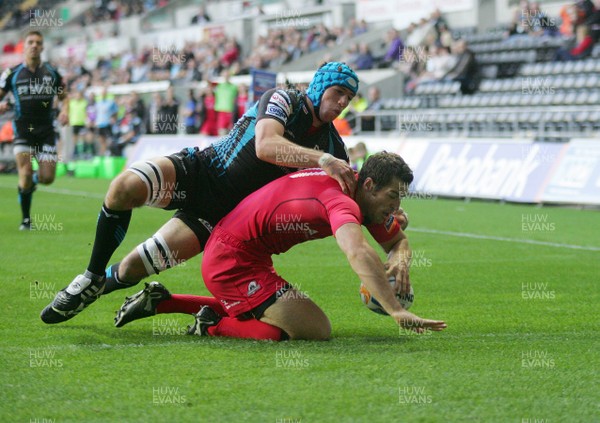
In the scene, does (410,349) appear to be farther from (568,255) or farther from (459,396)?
(568,255)

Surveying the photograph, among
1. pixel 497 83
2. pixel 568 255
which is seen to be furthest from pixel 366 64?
pixel 568 255

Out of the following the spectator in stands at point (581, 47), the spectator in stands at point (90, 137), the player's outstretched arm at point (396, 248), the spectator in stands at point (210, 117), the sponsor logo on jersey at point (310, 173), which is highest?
the sponsor logo on jersey at point (310, 173)

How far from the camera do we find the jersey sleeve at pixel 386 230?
620cm

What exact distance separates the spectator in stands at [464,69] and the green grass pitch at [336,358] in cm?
1316

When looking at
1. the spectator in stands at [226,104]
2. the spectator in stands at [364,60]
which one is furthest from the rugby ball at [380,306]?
the spectator in stands at [364,60]

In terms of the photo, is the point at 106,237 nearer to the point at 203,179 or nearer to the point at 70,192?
the point at 203,179

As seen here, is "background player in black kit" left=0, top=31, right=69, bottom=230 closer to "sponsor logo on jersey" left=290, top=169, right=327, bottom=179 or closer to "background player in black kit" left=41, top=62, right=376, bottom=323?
"background player in black kit" left=41, top=62, right=376, bottom=323

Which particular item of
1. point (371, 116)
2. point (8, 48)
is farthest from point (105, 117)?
point (8, 48)

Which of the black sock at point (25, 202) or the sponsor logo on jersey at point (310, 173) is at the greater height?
the sponsor logo on jersey at point (310, 173)

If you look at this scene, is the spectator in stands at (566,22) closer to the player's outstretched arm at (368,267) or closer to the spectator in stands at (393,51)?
the spectator in stands at (393,51)

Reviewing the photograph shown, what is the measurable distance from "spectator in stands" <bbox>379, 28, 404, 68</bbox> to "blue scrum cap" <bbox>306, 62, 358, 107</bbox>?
2003 cm

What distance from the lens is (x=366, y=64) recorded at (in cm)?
2684

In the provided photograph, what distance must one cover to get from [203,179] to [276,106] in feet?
2.29

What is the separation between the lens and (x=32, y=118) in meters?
13.4
